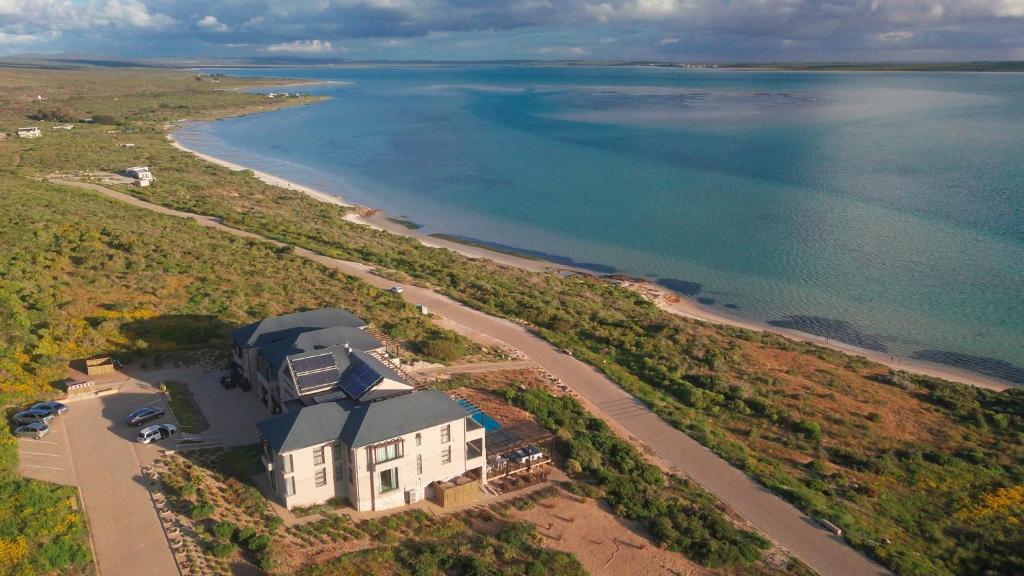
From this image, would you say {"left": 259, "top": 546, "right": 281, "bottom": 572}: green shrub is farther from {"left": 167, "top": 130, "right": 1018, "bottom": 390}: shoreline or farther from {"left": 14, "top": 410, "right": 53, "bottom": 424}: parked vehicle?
{"left": 167, "top": 130, "right": 1018, "bottom": 390}: shoreline

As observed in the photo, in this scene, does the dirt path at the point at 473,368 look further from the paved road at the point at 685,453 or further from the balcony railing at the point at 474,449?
the balcony railing at the point at 474,449

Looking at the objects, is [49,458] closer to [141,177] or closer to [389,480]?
[389,480]

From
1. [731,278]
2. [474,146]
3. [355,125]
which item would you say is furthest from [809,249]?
[355,125]

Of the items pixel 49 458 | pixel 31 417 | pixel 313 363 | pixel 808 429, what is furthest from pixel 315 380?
pixel 808 429

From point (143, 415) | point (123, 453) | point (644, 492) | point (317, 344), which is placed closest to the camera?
point (644, 492)

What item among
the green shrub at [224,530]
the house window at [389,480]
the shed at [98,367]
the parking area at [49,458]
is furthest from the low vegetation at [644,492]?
the shed at [98,367]

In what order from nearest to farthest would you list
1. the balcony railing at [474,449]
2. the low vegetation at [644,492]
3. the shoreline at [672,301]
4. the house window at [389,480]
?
the low vegetation at [644,492]
the house window at [389,480]
the balcony railing at [474,449]
the shoreline at [672,301]

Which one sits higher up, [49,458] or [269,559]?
[49,458]
